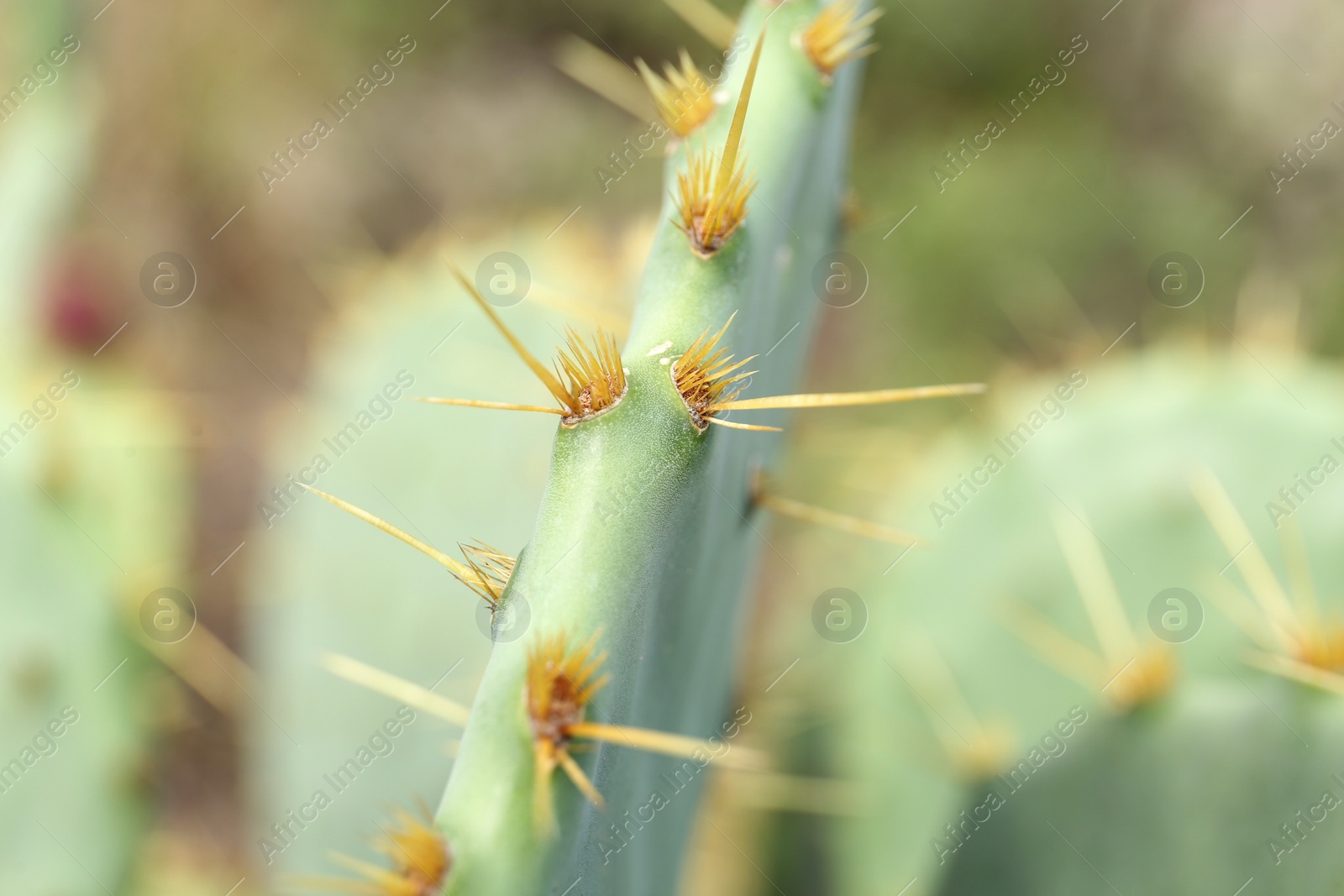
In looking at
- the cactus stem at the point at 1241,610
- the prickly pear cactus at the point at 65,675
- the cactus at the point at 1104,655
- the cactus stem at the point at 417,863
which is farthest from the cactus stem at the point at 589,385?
the prickly pear cactus at the point at 65,675

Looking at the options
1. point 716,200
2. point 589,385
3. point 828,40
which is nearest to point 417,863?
point 589,385

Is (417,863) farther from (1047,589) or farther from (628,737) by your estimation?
(1047,589)

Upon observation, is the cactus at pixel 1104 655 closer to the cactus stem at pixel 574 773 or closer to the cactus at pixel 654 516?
the cactus at pixel 654 516

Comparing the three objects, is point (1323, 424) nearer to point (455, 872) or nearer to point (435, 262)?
point (455, 872)

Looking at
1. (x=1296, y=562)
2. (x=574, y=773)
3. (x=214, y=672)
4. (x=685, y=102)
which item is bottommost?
(x=1296, y=562)

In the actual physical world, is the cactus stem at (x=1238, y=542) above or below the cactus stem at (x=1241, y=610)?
above

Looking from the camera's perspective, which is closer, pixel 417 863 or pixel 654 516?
pixel 417 863

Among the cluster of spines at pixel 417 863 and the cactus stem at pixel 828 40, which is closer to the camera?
the cluster of spines at pixel 417 863

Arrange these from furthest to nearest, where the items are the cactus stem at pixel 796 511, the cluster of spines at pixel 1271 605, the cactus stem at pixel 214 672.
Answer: the cactus stem at pixel 214 672, the cluster of spines at pixel 1271 605, the cactus stem at pixel 796 511

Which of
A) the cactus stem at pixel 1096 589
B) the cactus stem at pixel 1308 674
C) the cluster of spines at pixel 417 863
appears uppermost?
the cluster of spines at pixel 417 863
